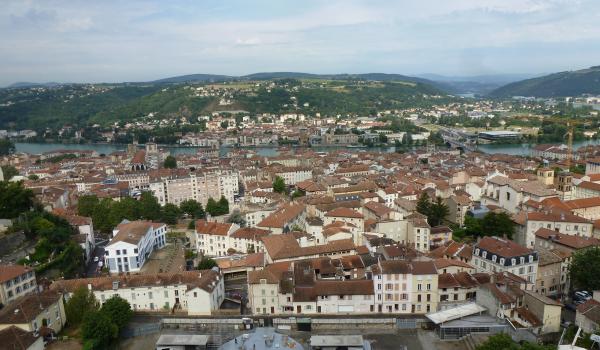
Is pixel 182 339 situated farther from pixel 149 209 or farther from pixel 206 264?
pixel 149 209

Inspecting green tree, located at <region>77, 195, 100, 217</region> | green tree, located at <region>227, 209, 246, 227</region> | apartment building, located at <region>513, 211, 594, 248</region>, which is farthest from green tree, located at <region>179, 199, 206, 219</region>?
apartment building, located at <region>513, 211, 594, 248</region>

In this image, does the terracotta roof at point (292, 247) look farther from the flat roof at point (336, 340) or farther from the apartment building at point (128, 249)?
the apartment building at point (128, 249)

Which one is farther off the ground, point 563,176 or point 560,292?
point 563,176

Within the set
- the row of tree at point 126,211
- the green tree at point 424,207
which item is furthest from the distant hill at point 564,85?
the row of tree at point 126,211

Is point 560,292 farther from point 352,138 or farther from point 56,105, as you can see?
point 56,105

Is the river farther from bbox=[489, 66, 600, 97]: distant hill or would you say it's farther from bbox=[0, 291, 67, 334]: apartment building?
bbox=[489, 66, 600, 97]: distant hill

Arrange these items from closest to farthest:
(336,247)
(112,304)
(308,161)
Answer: (112,304) < (336,247) < (308,161)

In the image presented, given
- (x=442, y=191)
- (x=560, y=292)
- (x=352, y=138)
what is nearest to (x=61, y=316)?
(x=560, y=292)

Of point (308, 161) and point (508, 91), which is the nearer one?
point (308, 161)
